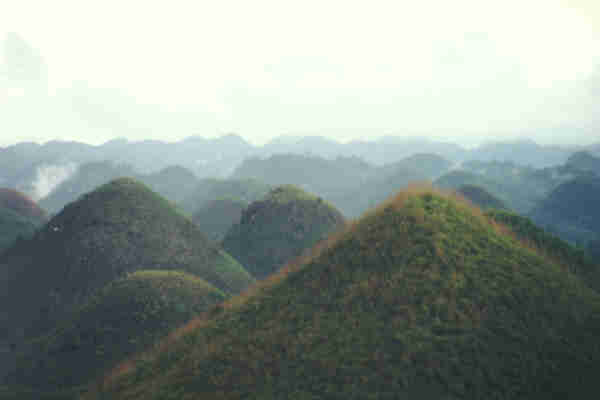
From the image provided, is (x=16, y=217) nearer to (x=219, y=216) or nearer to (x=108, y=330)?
(x=219, y=216)

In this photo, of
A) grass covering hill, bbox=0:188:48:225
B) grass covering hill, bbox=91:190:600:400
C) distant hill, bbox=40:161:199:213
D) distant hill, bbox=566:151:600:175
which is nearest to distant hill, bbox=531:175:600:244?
distant hill, bbox=566:151:600:175

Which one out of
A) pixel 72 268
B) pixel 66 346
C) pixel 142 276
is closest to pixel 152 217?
pixel 72 268

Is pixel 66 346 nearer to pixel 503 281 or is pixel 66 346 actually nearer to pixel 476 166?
pixel 503 281

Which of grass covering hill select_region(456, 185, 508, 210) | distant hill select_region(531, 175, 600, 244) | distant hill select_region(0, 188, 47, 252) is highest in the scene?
distant hill select_region(0, 188, 47, 252)

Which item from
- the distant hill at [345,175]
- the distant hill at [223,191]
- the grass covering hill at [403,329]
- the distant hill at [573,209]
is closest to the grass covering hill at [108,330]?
the grass covering hill at [403,329]

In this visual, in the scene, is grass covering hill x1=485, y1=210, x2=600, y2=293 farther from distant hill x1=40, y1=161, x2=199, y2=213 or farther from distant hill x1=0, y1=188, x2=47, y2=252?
distant hill x1=40, y1=161, x2=199, y2=213

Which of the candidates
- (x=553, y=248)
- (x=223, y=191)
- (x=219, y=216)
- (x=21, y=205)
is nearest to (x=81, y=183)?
(x=223, y=191)
